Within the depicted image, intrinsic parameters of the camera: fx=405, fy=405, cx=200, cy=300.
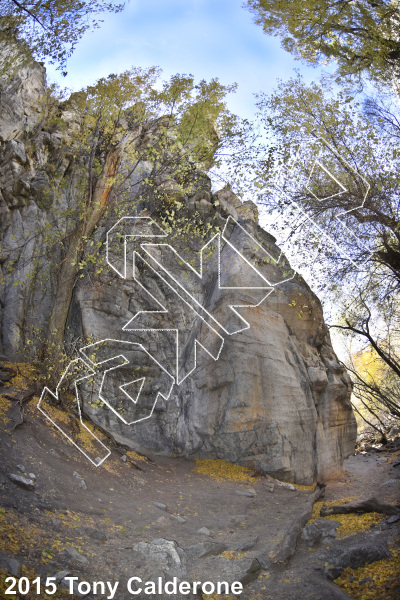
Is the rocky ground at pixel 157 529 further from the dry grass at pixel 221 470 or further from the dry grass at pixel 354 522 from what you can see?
the dry grass at pixel 221 470

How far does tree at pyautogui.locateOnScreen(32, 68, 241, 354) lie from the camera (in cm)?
Answer: 1338

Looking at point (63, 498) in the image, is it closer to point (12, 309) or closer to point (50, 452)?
point (50, 452)

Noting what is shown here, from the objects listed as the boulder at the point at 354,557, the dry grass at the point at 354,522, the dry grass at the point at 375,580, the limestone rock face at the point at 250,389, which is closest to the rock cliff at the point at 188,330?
the limestone rock face at the point at 250,389

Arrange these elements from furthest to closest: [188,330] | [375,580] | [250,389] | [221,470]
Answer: [188,330] < [250,389] < [221,470] < [375,580]

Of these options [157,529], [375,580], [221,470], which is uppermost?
[375,580]

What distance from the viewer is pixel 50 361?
11.9 meters

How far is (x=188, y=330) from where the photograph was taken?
16.1 metres

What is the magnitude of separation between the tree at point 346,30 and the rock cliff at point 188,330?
574 centimetres

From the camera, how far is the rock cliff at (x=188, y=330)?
13.6m

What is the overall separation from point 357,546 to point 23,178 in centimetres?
1503

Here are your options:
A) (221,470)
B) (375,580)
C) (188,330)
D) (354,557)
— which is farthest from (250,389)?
(375,580)

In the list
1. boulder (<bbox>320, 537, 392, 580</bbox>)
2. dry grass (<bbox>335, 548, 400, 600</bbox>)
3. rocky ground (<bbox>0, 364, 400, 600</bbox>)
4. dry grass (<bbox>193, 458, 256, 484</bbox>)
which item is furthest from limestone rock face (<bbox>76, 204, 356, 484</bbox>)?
dry grass (<bbox>335, 548, 400, 600</bbox>)

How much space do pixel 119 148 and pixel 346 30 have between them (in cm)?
837

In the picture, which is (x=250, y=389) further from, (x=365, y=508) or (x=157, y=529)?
(x=157, y=529)
